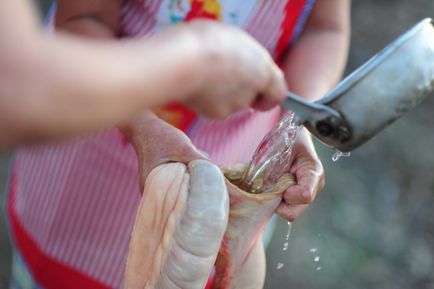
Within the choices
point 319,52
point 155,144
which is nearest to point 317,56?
point 319,52

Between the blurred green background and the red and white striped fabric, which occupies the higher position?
the red and white striped fabric

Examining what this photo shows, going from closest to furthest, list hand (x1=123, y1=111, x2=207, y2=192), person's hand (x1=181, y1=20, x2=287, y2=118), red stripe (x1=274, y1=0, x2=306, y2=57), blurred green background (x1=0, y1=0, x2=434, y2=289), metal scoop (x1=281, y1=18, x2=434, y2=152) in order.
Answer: person's hand (x1=181, y1=20, x2=287, y2=118) → metal scoop (x1=281, y1=18, x2=434, y2=152) → hand (x1=123, y1=111, x2=207, y2=192) → red stripe (x1=274, y1=0, x2=306, y2=57) → blurred green background (x1=0, y1=0, x2=434, y2=289)

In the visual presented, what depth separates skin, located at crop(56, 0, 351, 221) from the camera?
1136mm

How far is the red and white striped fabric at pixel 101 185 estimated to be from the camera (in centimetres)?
140

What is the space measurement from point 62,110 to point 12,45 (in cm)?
7

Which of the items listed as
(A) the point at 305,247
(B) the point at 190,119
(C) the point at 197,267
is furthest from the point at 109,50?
(A) the point at 305,247

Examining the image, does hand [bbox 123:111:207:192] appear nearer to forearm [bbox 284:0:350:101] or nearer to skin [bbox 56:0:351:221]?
skin [bbox 56:0:351:221]

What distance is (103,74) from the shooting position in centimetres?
65

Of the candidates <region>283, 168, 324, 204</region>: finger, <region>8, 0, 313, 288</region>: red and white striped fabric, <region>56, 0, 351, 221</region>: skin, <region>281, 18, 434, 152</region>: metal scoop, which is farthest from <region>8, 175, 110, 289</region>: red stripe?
<region>281, 18, 434, 152</region>: metal scoop

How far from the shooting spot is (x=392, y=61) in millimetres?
940

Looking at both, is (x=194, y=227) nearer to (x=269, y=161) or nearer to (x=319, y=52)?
(x=269, y=161)

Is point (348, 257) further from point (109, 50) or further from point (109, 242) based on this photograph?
point (109, 50)

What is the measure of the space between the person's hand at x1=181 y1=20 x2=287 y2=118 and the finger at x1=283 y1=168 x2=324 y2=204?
0.32 m

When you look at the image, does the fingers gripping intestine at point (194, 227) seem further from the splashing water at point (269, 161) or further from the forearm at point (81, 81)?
the forearm at point (81, 81)
